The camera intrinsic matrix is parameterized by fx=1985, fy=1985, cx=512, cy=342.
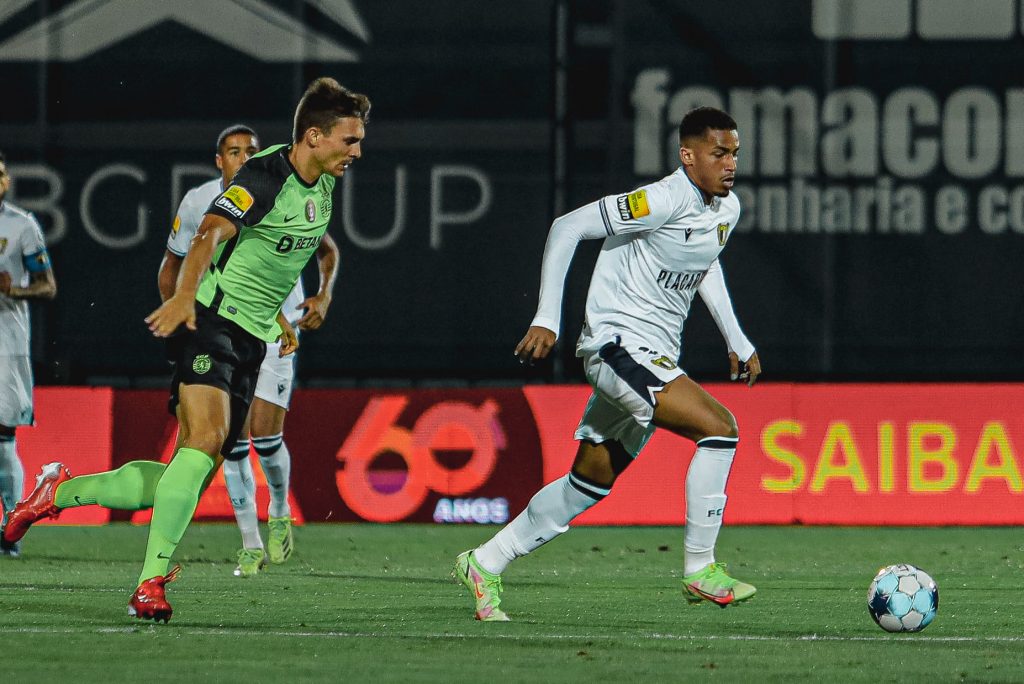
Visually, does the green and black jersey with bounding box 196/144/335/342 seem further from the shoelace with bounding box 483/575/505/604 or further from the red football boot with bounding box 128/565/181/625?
the shoelace with bounding box 483/575/505/604

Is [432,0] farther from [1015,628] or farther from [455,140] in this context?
[1015,628]

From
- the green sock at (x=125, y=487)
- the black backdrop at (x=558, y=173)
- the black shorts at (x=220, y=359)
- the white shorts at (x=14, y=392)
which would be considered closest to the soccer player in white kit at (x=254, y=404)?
the white shorts at (x=14, y=392)

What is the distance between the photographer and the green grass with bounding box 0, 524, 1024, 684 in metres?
5.12

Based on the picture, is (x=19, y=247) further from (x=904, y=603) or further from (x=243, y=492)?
(x=904, y=603)

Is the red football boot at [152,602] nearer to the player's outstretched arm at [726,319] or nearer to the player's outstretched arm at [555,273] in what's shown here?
the player's outstretched arm at [555,273]

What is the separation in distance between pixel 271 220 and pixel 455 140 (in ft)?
17.8

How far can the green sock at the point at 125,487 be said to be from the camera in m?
6.41

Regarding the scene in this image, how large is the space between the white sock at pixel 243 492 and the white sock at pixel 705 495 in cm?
235

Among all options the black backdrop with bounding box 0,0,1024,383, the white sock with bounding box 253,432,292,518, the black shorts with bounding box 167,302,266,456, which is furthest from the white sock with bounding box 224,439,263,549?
the black backdrop with bounding box 0,0,1024,383

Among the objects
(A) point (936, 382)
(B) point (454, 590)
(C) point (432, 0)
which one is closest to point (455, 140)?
(C) point (432, 0)

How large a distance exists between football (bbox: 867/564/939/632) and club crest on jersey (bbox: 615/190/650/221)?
4.61 feet

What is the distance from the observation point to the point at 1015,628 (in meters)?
6.11

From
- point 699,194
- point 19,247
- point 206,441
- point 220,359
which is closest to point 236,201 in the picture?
point 220,359

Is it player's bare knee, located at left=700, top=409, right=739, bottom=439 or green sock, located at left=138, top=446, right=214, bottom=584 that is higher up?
player's bare knee, located at left=700, top=409, right=739, bottom=439
